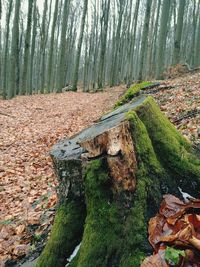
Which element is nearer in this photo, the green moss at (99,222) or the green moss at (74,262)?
the green moss at (99,222)

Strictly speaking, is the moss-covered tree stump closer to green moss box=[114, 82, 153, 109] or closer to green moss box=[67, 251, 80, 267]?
green moss box=[67, 251, 80, 267]

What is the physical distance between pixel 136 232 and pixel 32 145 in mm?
5419

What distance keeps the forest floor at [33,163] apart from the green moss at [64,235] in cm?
81

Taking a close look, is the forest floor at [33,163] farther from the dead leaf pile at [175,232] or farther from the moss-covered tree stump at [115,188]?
the dead leaf pile at [175,232]

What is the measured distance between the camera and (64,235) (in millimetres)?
2566

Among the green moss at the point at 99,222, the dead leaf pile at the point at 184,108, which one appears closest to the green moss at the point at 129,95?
the dead leaf pile at the point at 184,108

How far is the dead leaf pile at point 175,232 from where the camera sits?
179 centimetres

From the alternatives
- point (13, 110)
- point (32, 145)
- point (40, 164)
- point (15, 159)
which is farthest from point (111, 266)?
point (13, 110)

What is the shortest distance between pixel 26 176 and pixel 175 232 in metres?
3.92

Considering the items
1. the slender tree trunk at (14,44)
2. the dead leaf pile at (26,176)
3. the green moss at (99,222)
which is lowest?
the dead leaf pile at (26,176)

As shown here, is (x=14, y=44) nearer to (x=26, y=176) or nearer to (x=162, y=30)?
(x=162, y=30)

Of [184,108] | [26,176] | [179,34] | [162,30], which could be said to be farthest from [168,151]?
[162,30]

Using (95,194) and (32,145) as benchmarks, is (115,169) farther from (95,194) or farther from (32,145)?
(32,145)

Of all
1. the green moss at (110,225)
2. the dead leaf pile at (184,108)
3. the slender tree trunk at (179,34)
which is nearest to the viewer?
the green moss at (110,225)
